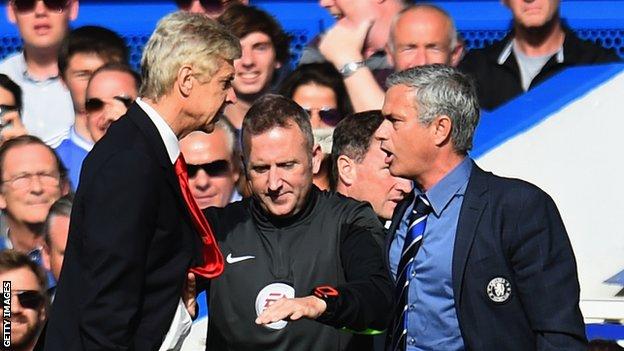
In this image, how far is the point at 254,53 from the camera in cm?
498

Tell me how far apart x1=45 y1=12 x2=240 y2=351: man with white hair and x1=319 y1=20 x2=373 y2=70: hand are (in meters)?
1.68

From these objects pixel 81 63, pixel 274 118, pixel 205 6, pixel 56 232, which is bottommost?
pixel 56 232

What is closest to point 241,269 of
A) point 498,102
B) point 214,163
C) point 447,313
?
point 447,313

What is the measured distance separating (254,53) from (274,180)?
4.69 feet

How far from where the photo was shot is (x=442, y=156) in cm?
346

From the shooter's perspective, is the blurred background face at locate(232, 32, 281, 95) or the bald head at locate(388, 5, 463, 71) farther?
the blurred background face at locate(232, 32, 281, 95)

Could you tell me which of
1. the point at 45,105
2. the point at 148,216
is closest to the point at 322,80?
the point at 45,105

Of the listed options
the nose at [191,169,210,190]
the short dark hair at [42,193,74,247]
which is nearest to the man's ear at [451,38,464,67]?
the nose at [191,169,210,190]

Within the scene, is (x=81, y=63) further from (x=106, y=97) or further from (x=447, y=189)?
(x=447, y=189)

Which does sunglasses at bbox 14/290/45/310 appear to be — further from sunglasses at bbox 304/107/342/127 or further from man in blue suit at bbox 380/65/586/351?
man in blue suit at bbox 380/65/586/351

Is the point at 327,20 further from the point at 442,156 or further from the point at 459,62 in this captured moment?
the point at 442,156

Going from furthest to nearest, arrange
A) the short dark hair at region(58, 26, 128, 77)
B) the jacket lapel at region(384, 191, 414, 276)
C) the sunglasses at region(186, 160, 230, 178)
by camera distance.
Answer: the short dark hair at region(58, 26, 128, 77)
the sunglasses at region(186, 160, 230, 178)
the jacket lapel at region(384, 191, 414, 276)

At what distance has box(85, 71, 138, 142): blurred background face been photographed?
493cm

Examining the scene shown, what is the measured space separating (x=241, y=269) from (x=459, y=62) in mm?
1548
